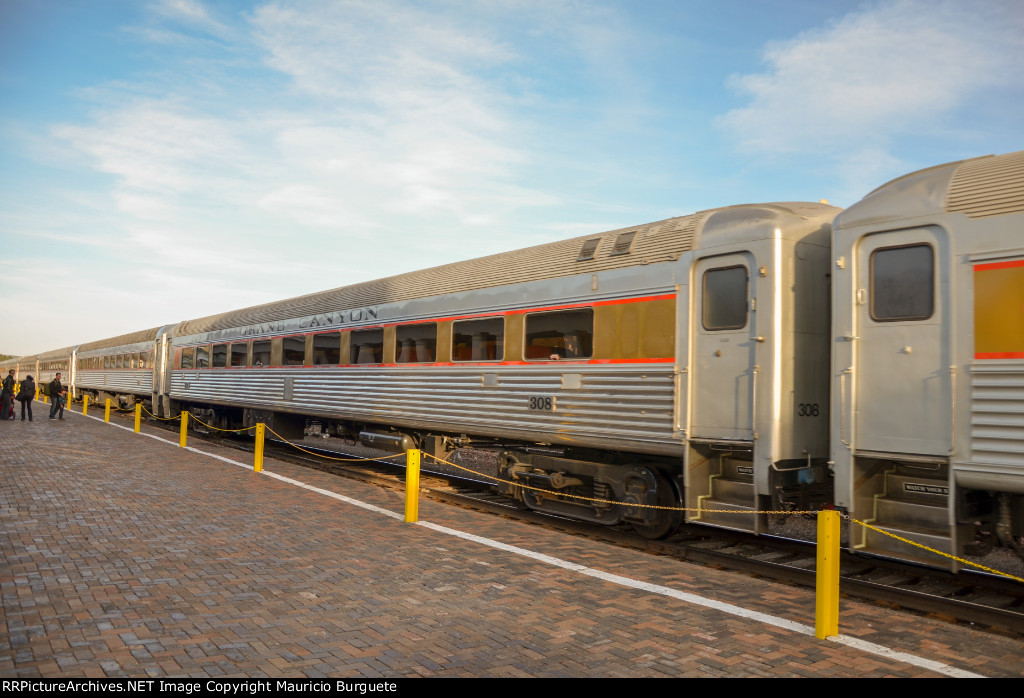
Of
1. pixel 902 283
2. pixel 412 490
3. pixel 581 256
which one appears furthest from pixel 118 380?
pixel 902 283

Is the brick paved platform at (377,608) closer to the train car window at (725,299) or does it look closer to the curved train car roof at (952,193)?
the train car window at (725,299)

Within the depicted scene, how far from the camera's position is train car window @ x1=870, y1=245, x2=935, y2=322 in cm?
625

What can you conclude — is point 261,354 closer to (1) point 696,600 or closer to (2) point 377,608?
(2) point 377,608

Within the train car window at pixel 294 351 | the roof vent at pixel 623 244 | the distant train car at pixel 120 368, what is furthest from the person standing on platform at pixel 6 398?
the roof vent at pixel 623 244

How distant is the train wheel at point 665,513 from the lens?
846 cm

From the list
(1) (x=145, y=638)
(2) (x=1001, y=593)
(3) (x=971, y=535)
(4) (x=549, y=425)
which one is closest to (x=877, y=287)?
(3) (x=971, y=535)

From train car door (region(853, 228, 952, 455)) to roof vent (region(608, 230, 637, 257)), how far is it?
2843mm

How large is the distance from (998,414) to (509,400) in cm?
595

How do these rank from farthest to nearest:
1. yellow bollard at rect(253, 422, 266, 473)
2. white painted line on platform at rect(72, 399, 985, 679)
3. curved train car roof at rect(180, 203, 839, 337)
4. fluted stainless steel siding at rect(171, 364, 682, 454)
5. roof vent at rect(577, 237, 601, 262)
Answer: yellow bollard at rect(253, 422, 266, 473), roof vent at rect(577, 237, 601, 262), fluted stainless steel siding at rect(171, 364, 682, 454), curved train car roof at rect(180, 203, 839, 337), white painted line on platform at rect(72, 399, 985, 679)

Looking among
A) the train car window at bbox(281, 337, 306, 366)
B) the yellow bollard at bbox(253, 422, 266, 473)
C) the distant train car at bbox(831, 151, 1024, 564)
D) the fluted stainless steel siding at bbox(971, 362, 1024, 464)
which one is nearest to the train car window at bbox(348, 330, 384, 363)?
the yellow bollard at bbox(253, 422, 266, 473)

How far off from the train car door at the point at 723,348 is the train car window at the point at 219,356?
16625 mm

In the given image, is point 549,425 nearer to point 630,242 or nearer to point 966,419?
point 630,242

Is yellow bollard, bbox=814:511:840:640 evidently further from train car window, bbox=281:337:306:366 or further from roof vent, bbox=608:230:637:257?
train car window, bbox=281:337:306:366

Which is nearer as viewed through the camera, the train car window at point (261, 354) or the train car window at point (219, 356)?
the train car window at point (261, 354)
